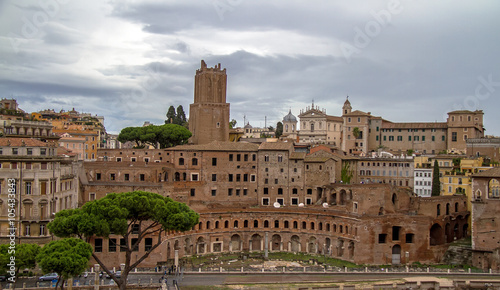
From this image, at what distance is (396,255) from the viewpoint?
58.9 m

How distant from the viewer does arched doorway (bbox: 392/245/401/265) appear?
5869 cm

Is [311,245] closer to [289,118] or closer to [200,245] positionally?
[200,245]

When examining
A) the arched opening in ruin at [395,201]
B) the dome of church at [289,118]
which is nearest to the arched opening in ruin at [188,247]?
Result: the arched opening in ruin at [395,201]

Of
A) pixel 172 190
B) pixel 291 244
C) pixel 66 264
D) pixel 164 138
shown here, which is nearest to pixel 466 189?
pixel 291 244

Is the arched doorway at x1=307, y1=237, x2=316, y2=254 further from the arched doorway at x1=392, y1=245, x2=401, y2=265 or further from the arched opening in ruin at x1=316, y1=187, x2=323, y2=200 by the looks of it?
the arched doorway at x1=392, y1=245, x2=401, y2=265

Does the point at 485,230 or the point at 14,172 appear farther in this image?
the point at 485,230

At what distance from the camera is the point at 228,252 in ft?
211

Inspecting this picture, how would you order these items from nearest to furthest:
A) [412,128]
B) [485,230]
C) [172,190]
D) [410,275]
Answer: [410,275] < [485,230] < [172,190] < [412,128]

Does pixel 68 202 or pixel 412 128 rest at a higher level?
pixel 412 128

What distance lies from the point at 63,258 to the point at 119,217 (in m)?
6.74

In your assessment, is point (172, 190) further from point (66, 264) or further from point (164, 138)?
point (66, 264)

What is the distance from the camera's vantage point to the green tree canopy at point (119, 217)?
40.7m

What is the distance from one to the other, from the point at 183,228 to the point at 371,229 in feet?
78.8

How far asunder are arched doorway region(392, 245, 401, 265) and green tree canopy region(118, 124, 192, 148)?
37.7 metres
